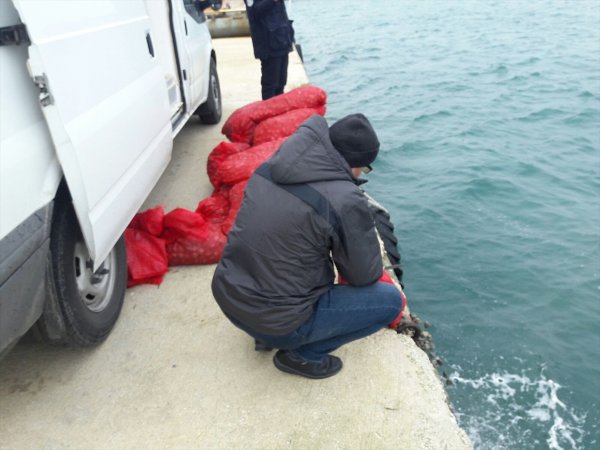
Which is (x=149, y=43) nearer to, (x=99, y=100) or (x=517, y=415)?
(x=99, y=100)

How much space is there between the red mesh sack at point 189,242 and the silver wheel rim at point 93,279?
2.07ft

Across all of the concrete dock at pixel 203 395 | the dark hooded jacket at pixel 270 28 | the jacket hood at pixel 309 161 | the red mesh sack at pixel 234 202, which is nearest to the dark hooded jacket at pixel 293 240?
the jacket hood at pixel 309 161

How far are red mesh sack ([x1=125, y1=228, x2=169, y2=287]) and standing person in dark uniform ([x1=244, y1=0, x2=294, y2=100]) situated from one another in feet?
10.7

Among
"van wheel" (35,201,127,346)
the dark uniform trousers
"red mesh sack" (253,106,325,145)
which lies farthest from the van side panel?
the dark uniform trousers

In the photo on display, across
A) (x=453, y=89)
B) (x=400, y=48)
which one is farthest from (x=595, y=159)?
(x=400, y=48)

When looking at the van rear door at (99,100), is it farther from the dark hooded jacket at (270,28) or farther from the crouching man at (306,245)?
the dark hooded jacket at (270,28)

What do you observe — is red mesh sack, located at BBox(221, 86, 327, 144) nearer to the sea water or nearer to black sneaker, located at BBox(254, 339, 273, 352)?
the sea water

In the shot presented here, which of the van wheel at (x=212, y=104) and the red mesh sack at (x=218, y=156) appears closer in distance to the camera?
the red mesh sack at (x=218, y=156)

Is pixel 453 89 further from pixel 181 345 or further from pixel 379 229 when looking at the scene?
pixel 181 345

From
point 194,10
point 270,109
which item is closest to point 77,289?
point 270,109

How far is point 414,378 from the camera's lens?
113 inches

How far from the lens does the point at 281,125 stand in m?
4.96

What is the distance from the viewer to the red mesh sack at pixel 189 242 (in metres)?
3.92

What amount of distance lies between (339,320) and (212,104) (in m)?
4.71
